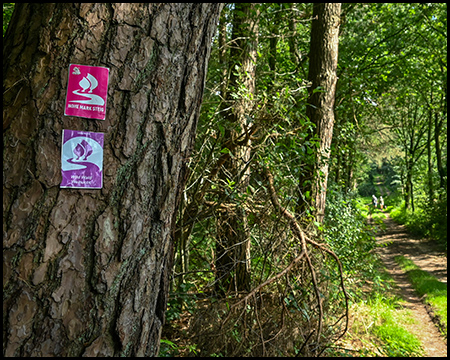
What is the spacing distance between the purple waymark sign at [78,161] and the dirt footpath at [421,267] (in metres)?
6.02

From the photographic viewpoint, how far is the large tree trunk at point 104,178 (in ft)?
4.29

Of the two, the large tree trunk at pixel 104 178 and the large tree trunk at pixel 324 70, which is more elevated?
the large tree trunk at pixel 324 70

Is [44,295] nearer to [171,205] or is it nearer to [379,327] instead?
[171,205]

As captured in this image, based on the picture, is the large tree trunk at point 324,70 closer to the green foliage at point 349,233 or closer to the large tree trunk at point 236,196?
the green foliage at point 349,233

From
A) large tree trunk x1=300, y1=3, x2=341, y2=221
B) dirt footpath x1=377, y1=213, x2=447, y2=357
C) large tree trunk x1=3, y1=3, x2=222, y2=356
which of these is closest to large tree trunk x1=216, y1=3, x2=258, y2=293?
large tree trunk x1=300, y1=3, x2=341, y2=221

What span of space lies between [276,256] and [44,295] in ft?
8.00

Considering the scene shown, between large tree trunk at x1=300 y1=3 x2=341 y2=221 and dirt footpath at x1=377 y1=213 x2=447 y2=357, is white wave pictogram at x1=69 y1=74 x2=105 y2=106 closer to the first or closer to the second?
large tree trunk at x1=300 y1=3 x2=341 y2=221

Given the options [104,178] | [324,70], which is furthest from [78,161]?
[324,70]

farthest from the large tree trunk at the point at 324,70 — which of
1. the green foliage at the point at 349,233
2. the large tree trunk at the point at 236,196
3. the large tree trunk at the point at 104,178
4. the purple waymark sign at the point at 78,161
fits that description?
the purple waymark sign at the point at 78,161

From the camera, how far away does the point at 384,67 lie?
37.3ft

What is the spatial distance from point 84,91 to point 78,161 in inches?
9.9

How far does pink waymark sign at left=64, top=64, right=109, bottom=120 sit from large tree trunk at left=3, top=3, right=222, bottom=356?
2 cm

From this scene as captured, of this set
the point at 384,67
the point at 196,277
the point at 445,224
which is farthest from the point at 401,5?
the point at 196,277

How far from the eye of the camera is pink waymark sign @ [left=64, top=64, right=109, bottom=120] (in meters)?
1.38
